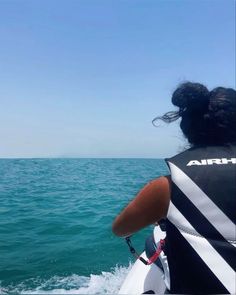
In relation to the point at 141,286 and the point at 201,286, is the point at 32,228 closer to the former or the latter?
the point at 141,286

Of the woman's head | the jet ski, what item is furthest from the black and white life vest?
the jet ski

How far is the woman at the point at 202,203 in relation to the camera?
1.82 m

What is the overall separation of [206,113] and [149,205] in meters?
0.71

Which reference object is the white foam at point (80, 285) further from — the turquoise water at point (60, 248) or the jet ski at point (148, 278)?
the jet ski at point (148, 278)

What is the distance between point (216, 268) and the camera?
1.86 m

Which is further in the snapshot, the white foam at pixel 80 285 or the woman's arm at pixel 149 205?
the white foam at pixel 80 285

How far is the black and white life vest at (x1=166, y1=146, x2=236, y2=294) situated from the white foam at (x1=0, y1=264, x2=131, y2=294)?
3.90 metres

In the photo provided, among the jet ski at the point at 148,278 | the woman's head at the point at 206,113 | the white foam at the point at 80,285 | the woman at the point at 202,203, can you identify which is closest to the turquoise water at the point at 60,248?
the white foam at the point at 80,285

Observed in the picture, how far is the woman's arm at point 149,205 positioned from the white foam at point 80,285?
394cm

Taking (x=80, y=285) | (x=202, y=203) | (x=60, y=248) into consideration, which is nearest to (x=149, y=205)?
(x=202, y=203)

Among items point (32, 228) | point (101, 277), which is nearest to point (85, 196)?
point (32, 228)

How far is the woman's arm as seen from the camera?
184 centimetres

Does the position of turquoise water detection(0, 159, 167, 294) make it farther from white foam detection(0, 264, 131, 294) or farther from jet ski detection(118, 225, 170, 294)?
jet ski detection(118, 225, 170, 294)

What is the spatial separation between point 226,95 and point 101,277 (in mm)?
5310
